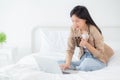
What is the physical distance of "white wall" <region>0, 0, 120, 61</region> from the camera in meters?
3.42

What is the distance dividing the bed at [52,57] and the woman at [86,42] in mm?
100

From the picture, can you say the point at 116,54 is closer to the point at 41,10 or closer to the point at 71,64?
the point at 71,64

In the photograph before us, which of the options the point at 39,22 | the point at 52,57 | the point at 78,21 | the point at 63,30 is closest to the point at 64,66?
the point at 78,21

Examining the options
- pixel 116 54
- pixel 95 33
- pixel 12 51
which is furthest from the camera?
pixel 12 51

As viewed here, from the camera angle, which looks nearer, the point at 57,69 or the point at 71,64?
the point at 57,69

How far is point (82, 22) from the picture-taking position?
229cm

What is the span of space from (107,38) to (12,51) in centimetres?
113

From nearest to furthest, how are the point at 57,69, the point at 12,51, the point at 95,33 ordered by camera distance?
A: the point at 57,69, the point at 95,33, the point at 12,51

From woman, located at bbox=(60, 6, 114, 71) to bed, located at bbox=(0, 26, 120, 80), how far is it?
100 millimetres

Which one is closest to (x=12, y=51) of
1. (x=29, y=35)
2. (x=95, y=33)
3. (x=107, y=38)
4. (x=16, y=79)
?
(x=29, y=35)

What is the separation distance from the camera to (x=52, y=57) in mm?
2648

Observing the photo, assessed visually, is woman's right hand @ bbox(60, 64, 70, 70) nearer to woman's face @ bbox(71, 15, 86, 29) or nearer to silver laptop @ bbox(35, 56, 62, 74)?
silver laptop @ bbox(35, 56, 62, 74)

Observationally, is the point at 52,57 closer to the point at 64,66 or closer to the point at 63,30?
the point at 64,66

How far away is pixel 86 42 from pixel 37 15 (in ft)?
4.77
